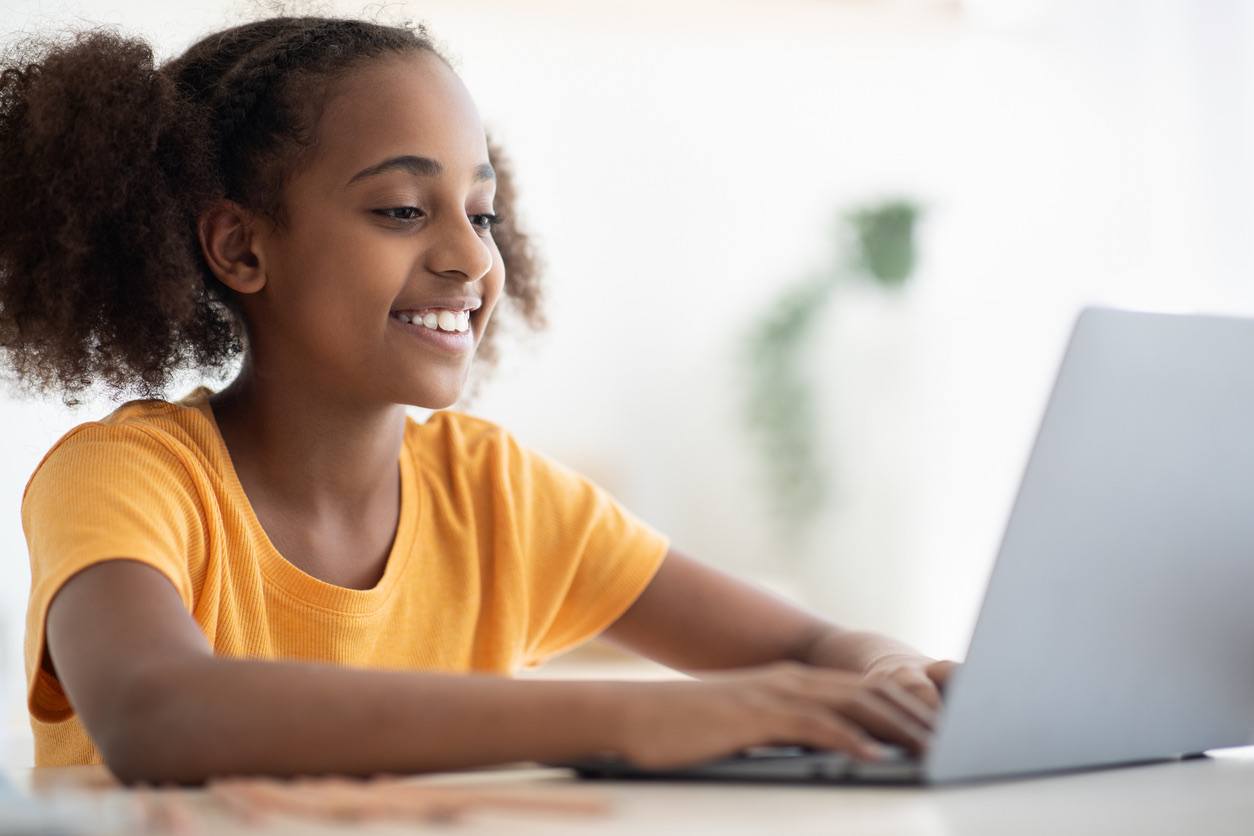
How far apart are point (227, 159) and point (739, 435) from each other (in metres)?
3.60

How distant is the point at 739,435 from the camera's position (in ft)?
15.7

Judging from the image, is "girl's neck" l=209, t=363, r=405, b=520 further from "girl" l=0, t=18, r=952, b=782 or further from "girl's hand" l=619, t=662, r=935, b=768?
"girl's hand" l=619, t=662, r=935, b=768

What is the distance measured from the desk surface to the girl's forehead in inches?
25.5

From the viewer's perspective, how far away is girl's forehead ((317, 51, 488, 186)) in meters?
1.24

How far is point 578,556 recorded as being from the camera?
4.56 feet

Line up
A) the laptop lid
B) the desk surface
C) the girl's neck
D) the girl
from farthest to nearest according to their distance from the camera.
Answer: the girl's neck < the girl < the laptop lid < the desk surface

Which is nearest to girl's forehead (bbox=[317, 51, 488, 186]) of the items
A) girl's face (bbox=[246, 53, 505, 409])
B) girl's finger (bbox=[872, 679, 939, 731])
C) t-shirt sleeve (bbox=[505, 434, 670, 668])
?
girl's face (bbox=[246, 53, 505, 409])

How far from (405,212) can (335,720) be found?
24.5 inches

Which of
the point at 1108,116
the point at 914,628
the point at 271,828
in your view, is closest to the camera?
the point at 271,828

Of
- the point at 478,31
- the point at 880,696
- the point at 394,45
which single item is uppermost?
the point at 478,31

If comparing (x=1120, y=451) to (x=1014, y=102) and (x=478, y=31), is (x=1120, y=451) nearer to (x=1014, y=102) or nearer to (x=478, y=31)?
(x=478, y=31)

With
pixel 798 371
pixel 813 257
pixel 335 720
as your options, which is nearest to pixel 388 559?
pixel 335 720

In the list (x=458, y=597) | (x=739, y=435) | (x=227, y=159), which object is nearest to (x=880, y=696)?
(x=458, y=597)

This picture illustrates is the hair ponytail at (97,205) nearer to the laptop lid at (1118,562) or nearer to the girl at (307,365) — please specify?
the girl at (307,365)
